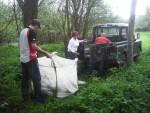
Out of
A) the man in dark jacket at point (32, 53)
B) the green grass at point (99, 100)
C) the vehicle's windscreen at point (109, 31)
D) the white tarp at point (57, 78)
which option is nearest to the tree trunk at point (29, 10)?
the white tarp at point (57, 78)

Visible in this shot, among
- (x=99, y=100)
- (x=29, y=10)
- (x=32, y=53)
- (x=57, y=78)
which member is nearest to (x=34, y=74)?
(x=32, y=53)

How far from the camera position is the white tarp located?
860 cm

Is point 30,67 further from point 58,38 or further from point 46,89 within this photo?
point 58,38

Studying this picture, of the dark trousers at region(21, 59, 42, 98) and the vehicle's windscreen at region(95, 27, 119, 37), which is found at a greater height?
the vehicle's windscreen at region(95, 27, 119, 37)

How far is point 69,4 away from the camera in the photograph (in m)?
19.9

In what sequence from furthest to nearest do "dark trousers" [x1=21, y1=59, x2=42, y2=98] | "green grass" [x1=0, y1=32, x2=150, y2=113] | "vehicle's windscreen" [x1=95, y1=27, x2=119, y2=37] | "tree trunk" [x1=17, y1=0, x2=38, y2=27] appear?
"vehicle's windscreen" [x1=95, y1=27, x2=119, y2=37] → "tree trunk" [x1=17, y1=0, x2=38, y2=27] → "dark trousers" [x1=21, y1=59, x2=42, y2=98] → "green grass" [x1=0, y1=32, x2=150, y2=113]

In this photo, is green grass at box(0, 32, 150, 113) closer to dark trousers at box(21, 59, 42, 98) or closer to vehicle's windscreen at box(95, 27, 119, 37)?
dark trousers at box(21, 59, 42, 98)

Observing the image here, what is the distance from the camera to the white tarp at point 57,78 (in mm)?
8602

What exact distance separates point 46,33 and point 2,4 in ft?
25.5

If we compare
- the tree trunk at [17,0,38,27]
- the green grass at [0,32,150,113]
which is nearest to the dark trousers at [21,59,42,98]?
the green grass at [0,32,150,113]

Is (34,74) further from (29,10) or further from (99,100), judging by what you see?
(29,10)

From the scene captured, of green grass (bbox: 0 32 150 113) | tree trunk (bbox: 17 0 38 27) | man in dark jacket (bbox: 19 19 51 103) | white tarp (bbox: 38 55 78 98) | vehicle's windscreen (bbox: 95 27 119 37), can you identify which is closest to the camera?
green grass (bbox: 0 32 150 113)

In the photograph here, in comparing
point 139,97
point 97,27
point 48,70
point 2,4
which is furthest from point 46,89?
point 2,4

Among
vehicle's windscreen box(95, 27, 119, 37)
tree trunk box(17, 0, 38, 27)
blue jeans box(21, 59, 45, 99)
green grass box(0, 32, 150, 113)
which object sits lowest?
green grass box(0, 32, 150, 113)
